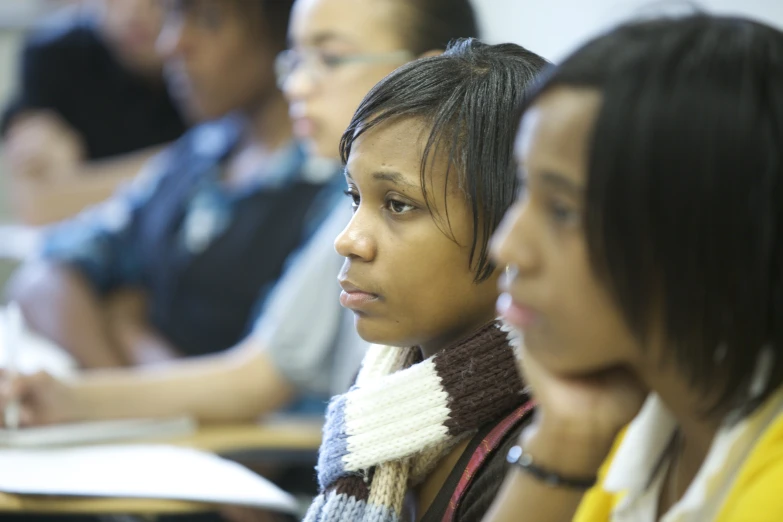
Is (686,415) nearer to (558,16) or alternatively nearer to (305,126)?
(305,126)

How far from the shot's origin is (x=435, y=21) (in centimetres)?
137

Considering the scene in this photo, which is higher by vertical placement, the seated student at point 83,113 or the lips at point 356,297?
the seated student at point 83,113

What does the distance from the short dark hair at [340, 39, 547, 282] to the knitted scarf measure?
0.08 meters

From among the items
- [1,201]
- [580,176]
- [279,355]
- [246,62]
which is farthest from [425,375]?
[1,201]

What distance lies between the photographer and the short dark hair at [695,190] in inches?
23.1

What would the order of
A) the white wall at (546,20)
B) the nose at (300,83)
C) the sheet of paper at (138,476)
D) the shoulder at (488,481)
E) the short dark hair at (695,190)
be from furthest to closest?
the white wall at (546,20), the nose at (300,83), the sheet of paper at (138,476), the shoulder at (488,481), the short dark hair at (695,190)

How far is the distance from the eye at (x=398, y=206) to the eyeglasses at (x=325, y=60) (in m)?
0.52

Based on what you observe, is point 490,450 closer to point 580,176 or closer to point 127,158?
point 580,176

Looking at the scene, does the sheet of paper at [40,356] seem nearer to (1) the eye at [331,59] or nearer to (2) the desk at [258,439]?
(2) the desk at [258,439]

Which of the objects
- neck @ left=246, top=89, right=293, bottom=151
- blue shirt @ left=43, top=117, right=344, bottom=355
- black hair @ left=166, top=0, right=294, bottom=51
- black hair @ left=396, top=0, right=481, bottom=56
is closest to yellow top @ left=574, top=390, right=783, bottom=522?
black hair @ left=396, top=0, right=481, bottom=56

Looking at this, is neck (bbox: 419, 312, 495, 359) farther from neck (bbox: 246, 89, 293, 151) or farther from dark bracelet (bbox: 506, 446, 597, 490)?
neck (bbox: 246, 89, 293, 151)

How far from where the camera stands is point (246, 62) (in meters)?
2.10

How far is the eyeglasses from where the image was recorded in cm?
139

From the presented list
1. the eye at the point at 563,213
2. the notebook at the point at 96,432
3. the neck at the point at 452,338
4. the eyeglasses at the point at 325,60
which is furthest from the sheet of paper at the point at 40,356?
the eye at the point at 563,213
